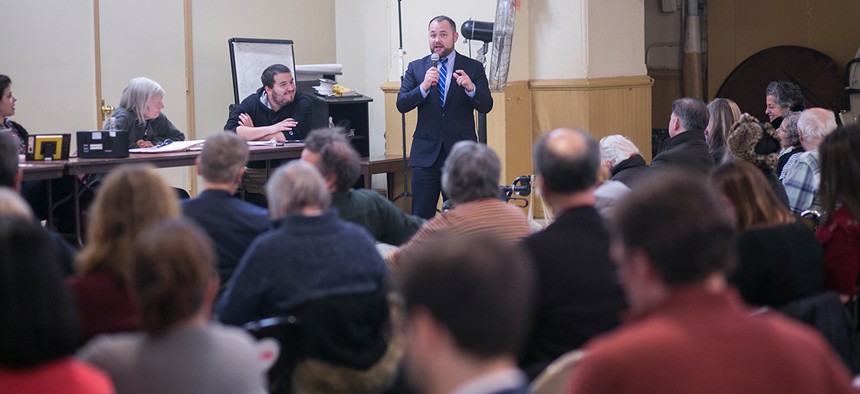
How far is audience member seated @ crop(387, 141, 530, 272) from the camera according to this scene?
3.43 meters

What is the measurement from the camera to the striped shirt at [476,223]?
A: 11.2 ft

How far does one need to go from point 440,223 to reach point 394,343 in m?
0.60

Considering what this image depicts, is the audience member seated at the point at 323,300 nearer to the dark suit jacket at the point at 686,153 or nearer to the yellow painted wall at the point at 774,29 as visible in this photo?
the dark suit jacket at the point at 686,153

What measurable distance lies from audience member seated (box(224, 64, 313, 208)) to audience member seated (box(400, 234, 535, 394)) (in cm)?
557

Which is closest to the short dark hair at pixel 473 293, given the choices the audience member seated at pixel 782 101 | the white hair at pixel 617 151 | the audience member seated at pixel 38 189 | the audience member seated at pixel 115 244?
the audience member seated at pixel 115 244

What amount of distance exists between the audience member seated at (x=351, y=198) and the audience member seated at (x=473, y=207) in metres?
0.31

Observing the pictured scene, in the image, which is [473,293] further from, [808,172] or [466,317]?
[808,172]

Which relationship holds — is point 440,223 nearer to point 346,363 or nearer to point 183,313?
point 346,363

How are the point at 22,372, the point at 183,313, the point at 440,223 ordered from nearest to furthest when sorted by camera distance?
the point at 22,372
the point at 183,313
the point at 440,223

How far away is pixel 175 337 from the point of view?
209 cm

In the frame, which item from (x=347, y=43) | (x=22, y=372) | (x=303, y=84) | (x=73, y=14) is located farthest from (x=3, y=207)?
(x=347, y=43)

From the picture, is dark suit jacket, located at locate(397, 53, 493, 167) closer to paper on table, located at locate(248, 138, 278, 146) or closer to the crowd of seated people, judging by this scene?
paper on table, located at locate(248, 138, 278, 146)

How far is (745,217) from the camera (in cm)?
316

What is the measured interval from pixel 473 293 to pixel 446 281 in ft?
0.14
